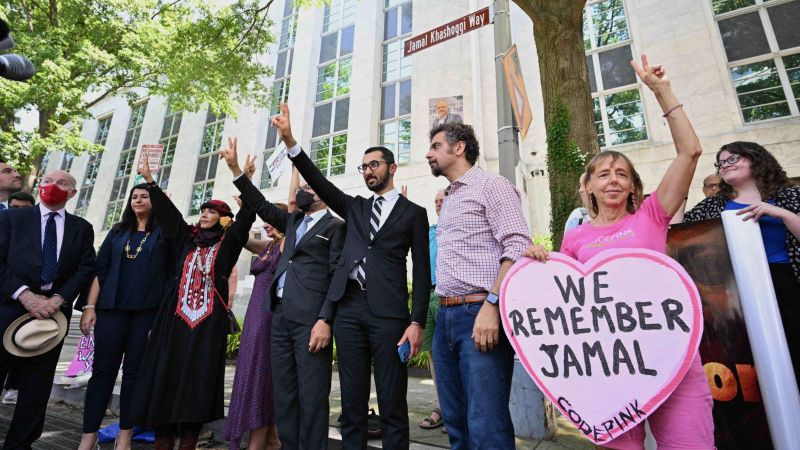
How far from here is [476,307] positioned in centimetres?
205

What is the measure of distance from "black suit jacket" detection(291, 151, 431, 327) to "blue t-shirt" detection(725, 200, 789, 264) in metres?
2.09

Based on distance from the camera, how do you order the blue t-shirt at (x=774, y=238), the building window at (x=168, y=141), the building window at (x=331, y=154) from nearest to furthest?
the blue t-shirt at (x=774, y=238) < the building window at (x=331, y=154) < the building window at (x=168, y=141)

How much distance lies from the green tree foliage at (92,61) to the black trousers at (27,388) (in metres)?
8.08

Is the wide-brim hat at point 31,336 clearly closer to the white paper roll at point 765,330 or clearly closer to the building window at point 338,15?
the white paper roll at point 765,330

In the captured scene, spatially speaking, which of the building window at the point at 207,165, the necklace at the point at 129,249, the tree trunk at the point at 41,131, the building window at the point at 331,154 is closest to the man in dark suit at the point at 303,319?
the necklace at the point at 129,249

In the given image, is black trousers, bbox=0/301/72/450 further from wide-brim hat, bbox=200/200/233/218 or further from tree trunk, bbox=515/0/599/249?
tree trunk, bbox=515/0/599/249

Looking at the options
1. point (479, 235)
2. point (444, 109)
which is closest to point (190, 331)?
point (479, 235)

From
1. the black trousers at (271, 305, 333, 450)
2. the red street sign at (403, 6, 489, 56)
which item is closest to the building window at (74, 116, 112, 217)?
the red street sign at (403, 6, 489, 56)

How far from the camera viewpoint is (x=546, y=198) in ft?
40.0

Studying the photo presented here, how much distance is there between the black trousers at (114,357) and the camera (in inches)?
123

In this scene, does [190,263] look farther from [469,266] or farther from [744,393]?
[744,393]

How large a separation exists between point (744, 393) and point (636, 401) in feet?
3.84

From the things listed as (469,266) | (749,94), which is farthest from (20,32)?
(749,94)

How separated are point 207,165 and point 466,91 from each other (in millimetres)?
14423
